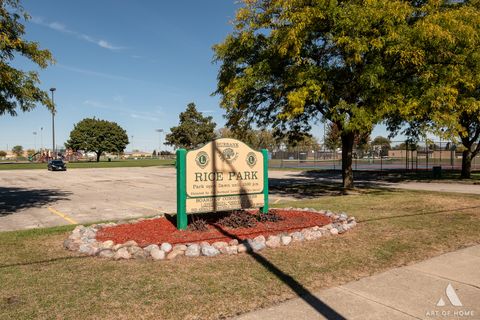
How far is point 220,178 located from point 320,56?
8.30 m

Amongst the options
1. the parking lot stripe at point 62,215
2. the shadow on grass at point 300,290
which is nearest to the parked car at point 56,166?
the parking lot stripe at point 62,215

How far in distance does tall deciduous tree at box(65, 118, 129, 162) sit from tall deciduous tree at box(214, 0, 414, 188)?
7728cm

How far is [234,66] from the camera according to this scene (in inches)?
623

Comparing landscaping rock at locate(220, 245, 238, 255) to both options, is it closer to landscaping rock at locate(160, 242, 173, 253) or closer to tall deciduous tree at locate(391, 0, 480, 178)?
landscaping rock at locate(160, 242, 173, 253)

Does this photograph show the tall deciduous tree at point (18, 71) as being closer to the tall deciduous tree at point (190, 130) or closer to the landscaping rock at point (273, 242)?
the landscaping rock at point (273, 242)

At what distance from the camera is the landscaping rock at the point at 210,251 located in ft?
21.9

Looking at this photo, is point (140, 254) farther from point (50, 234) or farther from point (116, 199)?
point (116, 199)

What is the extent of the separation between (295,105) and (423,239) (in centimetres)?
607

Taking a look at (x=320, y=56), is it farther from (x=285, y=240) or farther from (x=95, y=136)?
(x=95, y=136)

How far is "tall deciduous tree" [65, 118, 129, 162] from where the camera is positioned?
284 feet

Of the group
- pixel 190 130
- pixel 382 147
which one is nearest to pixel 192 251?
pixel 382 147

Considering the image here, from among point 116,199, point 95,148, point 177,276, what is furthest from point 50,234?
point 95,148

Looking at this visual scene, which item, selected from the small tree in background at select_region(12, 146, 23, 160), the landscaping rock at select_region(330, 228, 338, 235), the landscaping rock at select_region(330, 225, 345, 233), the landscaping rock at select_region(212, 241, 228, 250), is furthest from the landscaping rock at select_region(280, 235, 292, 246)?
the small tree in background at select_region(12, 146, 23, 160)

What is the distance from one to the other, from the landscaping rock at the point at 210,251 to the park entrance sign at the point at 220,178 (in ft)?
5.18
